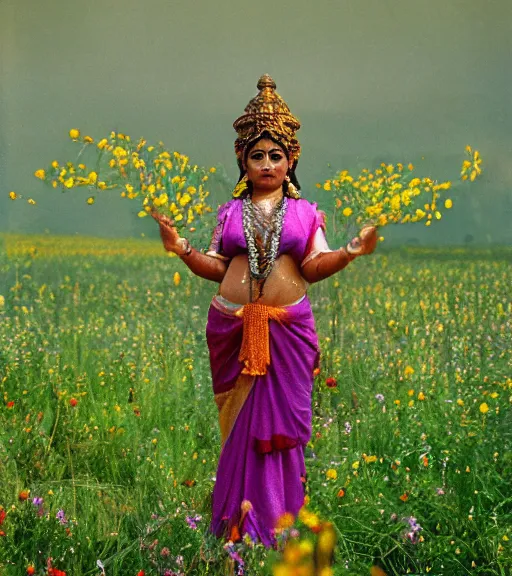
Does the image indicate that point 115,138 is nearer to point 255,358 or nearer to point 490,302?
point 255,358

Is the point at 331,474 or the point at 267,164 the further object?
the point at 331,474

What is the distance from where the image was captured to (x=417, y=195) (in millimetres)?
4332

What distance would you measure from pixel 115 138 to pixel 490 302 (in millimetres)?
2192

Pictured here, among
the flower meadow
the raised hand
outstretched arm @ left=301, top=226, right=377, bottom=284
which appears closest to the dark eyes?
outstretched arm @ left=301, top=226, right=377, bottom=284

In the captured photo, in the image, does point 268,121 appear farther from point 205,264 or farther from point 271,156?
point 205,264

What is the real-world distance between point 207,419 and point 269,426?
117 cm

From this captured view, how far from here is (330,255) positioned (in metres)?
3.12

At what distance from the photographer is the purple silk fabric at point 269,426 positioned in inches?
126

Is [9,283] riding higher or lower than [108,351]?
higher

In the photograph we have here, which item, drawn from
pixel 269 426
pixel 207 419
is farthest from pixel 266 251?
pixel 207 419

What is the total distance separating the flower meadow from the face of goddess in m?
1.00

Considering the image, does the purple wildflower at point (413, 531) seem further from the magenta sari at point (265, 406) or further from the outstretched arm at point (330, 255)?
the outstretched arm at point (330, 255)

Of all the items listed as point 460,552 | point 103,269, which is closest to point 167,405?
point 103,269

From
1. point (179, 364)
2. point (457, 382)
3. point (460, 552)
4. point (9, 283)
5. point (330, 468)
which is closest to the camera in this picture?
point (460, 552)
